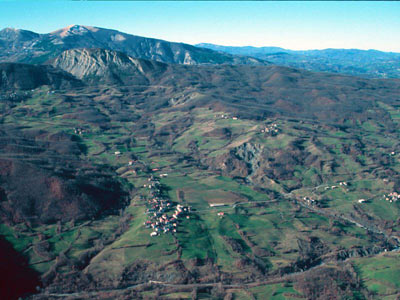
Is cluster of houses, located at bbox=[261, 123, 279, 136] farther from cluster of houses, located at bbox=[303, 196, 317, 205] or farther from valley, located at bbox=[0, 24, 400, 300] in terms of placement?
cluster of houses, located at bbox=[303, 196, 317, 205]

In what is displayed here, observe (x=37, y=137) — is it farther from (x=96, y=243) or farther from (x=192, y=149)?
(x=96, y=243)

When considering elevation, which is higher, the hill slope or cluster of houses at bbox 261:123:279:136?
cluster of houses at bbox 261:123:279:136

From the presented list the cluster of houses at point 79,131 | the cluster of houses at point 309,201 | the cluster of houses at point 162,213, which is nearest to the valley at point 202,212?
the cluster of houses at point 162,213

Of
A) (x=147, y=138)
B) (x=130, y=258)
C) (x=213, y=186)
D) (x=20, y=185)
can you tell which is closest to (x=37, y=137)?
(x=147, y=138)

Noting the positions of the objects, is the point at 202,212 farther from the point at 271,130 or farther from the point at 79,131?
the point at 79,131

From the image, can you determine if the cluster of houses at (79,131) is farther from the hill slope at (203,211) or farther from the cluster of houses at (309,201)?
the cluster of houses at (309,201)

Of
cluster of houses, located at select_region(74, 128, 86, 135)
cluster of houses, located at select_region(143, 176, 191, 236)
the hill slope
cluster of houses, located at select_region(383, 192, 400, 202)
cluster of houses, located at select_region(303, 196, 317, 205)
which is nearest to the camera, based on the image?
the hill slope

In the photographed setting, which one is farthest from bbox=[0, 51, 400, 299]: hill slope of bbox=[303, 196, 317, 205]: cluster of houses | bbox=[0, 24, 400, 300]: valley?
bbox=[303, 196, 317, 205]: cluster of houses

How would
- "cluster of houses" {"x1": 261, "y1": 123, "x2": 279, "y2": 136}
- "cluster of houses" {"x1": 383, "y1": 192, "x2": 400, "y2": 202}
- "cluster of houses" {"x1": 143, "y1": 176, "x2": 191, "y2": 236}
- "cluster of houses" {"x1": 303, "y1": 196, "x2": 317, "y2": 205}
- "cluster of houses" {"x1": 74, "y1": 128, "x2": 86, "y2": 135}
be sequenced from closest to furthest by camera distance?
"cluster of houses" {"x1": 143, "y1": 176, "x2": 191, "y2": 236}
"cluster of houses" {"x1": 303, "y1": 196, "x2": 317, "y2": 205}
"cluster of houses" {"x1": 383, "y1": 192, "x2": 400, "y2": 202}
"cluster of houses" {"x1": 261, "y1": 123, "x2": 279, "y2": 136}
"cluster of houses" {"x1": 74, "y1": 128, "x2": 86, "y2": 135}
